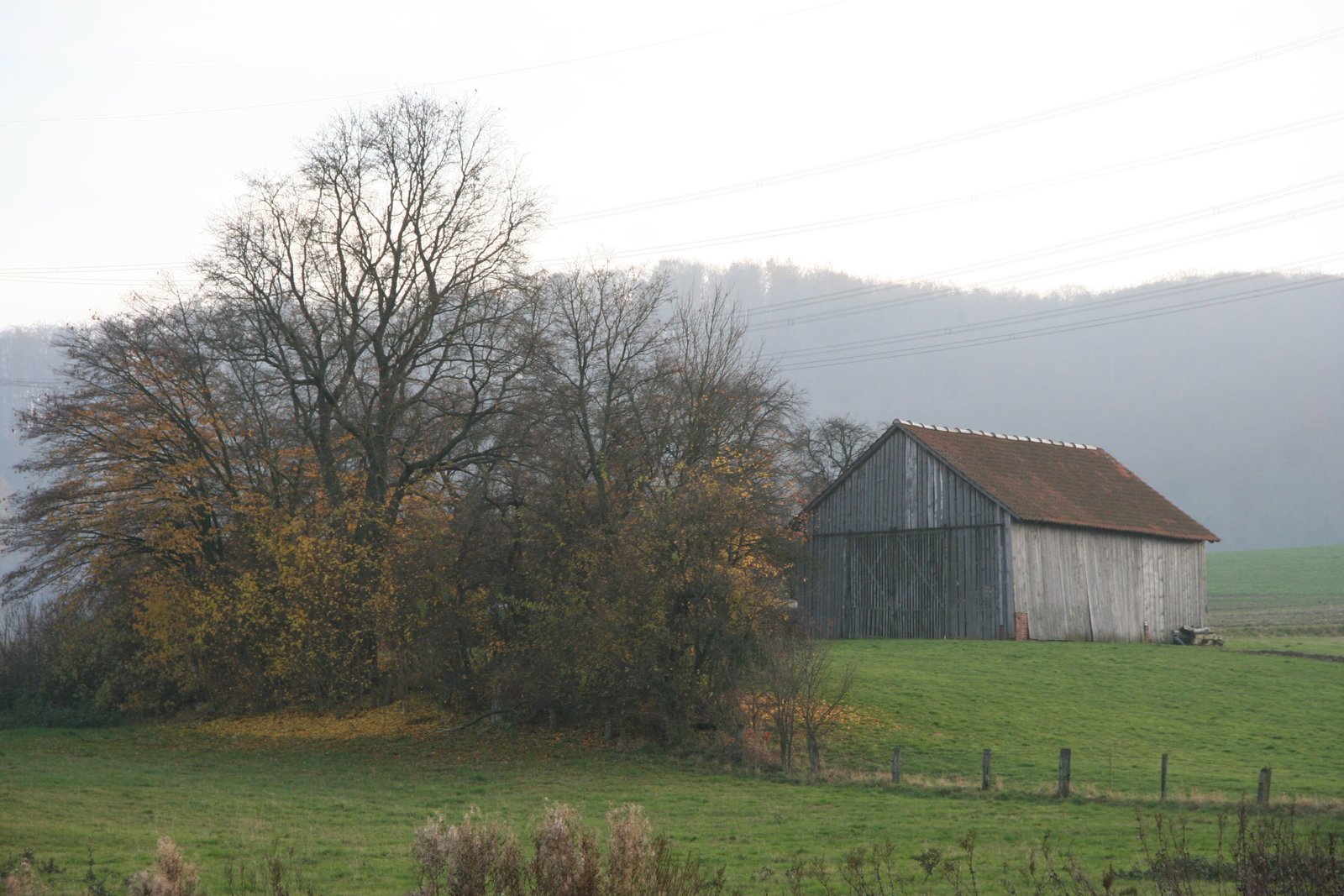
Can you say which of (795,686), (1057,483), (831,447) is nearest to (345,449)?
(795,686)

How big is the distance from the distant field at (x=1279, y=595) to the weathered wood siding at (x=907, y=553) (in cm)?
1394

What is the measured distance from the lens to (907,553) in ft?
152

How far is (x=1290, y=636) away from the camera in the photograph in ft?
190

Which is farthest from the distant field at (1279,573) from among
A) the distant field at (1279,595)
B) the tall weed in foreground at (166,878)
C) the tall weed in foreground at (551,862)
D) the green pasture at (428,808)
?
the tall weed in foreground at (166,878)

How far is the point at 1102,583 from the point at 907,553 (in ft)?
25.3

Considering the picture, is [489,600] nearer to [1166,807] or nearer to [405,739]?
[405,739]

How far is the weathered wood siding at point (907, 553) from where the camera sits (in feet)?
144

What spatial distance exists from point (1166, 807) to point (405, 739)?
18.7 metres

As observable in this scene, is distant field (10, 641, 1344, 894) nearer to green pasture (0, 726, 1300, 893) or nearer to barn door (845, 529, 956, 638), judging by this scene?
green pasture (0, 726, 1300, 893)

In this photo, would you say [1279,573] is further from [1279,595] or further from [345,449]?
[345,449]

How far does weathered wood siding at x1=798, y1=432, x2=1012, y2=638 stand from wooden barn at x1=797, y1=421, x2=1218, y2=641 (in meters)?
0.04

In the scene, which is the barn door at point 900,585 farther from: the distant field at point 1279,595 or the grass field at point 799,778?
the distant field at point 1279,595

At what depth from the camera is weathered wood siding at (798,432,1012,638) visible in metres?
44.0

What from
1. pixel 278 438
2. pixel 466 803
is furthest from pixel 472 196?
pixel 466 803
